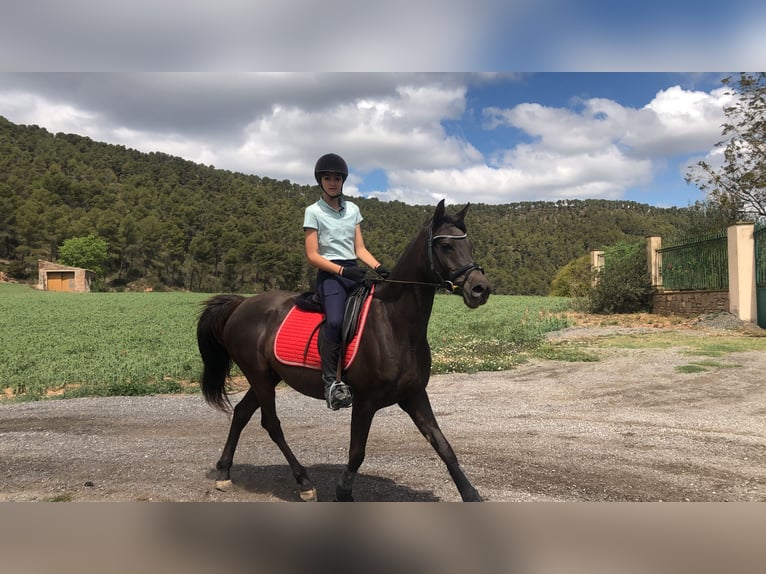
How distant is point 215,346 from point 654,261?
55.0 ft

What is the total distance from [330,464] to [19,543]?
2600mm

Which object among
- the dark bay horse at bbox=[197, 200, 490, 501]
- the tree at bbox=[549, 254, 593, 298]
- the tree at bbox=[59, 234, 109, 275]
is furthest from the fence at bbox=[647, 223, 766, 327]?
the tree at bbox=[59, 234, 109, 275]

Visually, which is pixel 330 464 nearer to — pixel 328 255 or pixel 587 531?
pixel 328 255

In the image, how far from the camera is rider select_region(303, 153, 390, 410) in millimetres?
3092

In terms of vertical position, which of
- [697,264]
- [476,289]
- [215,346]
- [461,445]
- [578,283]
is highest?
[697,264]

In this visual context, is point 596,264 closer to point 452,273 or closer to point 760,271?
point 760,271

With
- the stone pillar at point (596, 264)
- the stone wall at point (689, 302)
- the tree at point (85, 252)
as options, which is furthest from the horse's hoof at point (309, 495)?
the stone pillar at point (596, 264)

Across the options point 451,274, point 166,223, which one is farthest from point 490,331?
point 451,274

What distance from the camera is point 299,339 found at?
11.7 ft

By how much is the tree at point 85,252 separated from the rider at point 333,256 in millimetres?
2845

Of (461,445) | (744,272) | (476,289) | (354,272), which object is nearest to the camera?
(476,289)

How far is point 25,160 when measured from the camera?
5012 mm

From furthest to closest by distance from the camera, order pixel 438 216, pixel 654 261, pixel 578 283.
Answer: pixel 578 283 < pixel 654 261 < pixel 438 216

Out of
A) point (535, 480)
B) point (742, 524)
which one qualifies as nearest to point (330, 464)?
point (535, 480)
